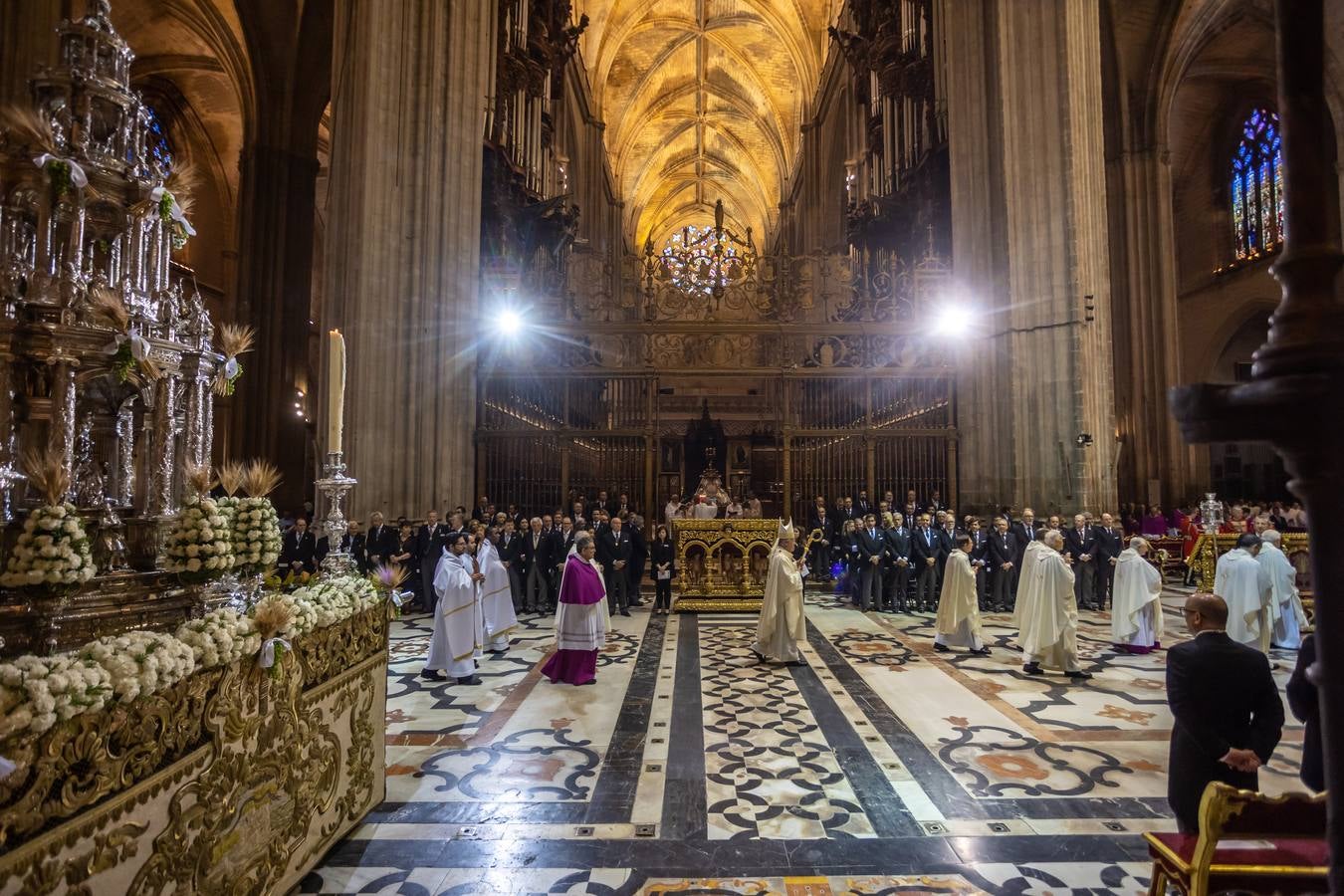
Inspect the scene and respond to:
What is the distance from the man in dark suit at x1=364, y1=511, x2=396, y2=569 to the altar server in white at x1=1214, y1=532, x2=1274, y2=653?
1077 cm

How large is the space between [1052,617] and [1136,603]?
157 centimetres

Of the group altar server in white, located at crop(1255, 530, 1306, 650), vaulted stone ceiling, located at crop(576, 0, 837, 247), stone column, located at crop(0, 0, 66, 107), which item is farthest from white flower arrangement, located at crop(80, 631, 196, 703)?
vaulted stone ceiling, located at crop(576, 0, 837, 247)

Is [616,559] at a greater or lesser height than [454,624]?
greater

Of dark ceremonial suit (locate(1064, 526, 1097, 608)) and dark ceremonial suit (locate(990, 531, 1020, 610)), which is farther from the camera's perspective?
dark ceremonial suit (locate(990, 531, 1020, 610))

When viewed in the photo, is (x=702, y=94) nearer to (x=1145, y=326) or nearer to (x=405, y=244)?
(x=1145, y=326)

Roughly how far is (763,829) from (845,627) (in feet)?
20.1

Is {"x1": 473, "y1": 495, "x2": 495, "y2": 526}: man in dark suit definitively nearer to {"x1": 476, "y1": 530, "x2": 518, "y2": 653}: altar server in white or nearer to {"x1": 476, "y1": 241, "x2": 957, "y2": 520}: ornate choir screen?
{"x1": 476, "y1": 241, "x2": 957, "y2": 520}: ornate choir screen

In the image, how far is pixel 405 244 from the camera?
1212cm

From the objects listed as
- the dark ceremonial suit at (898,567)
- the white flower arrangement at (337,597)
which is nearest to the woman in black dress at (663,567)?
the dark ceremonial suit at (898,567)

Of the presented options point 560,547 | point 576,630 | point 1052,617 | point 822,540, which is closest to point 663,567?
point 560,547

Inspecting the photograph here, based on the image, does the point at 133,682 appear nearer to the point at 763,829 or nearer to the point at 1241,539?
the point at 763,829

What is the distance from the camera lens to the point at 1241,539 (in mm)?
8023

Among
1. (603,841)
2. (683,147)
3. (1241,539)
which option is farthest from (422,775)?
(683,147)

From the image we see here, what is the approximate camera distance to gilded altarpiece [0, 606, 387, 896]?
78.4 inches
